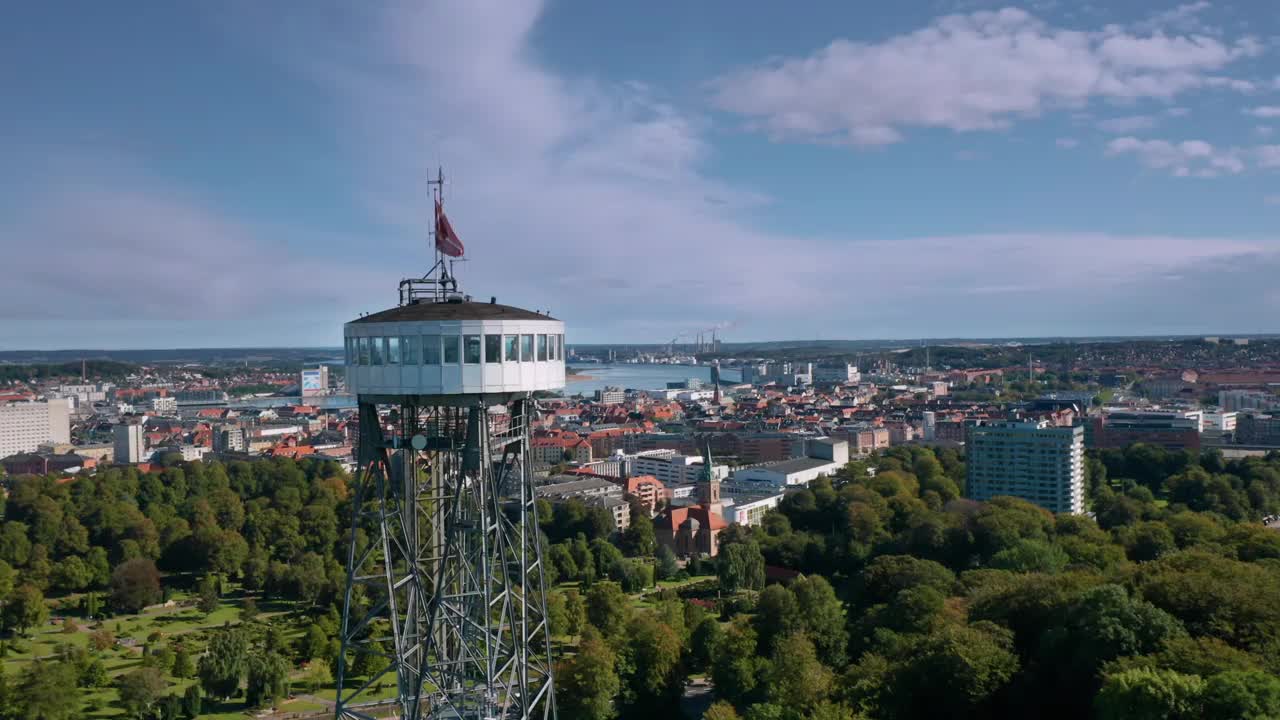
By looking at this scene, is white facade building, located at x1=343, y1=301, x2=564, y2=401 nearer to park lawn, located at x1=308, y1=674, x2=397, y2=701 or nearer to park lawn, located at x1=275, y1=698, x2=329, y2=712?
park lawn, located at x1=308, y1=674, x2=397, y2=701

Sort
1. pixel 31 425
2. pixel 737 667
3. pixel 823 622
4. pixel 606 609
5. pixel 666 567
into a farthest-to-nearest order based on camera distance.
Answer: pixel 31 425, pixel 666 567, pixel 606 609, pixel 823 622, pixel 737 667

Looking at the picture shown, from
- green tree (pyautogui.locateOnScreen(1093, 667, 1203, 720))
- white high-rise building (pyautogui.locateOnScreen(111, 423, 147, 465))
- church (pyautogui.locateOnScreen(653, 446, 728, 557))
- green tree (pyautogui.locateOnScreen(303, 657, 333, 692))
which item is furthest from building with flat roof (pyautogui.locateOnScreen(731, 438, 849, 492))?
white high-rise building (pyautogui.locateOnScreen(111, 423, 147, 465))

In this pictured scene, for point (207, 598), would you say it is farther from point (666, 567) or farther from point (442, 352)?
point (442, 352)

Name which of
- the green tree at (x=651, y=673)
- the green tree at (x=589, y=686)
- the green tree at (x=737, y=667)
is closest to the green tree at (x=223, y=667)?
the green tree at (x=589, y=686)

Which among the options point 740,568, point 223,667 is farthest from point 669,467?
point 223,667

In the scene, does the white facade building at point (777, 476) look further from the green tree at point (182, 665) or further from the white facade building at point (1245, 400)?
the white facade building at point (1245, 400)

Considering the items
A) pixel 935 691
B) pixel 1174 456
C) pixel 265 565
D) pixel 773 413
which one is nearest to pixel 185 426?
pixel 773 413

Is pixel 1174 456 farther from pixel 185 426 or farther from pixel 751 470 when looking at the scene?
pixel 185 426
